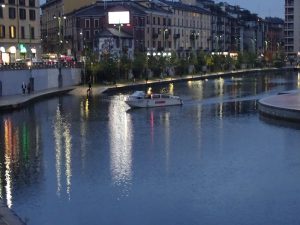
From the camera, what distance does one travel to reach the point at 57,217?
24000 mm

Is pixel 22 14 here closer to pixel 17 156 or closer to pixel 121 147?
pixel 121 147

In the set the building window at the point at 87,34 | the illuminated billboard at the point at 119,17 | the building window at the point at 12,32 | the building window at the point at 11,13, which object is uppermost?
the illuminated billboard at the point at 119,17

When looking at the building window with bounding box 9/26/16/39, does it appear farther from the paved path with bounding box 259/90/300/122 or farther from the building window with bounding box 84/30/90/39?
the paved path with bounding box 259/90/300/122

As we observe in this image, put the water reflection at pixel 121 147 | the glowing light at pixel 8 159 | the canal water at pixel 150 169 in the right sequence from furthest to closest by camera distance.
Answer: the water reflection at pixel 121 147
the glowing light at pixel 8 159
the canal water at pixel 150 169

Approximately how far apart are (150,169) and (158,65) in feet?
294

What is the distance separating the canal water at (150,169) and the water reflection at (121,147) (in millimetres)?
60

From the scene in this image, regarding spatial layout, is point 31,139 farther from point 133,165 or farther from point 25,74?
point 25,74

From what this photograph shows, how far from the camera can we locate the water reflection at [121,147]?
99.0 ft

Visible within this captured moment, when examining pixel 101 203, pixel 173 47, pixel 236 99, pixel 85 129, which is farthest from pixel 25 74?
pixel 173 47

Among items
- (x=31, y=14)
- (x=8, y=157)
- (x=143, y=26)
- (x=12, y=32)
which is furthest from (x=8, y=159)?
(x=143, y=26)

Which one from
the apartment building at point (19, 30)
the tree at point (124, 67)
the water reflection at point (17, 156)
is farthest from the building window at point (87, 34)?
the water reflection at point (17, 156)

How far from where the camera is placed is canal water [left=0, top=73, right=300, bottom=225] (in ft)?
80.3

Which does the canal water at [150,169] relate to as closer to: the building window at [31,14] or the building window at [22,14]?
the building window at [22,14]

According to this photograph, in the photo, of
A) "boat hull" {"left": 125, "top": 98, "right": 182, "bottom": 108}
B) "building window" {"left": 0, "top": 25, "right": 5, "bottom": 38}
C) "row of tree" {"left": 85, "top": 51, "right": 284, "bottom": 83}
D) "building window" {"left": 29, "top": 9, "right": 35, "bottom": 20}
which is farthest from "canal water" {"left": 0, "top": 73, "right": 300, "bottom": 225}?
"building window" {"left": 29, "top": 9, "right": 35, "bottom": 20}
